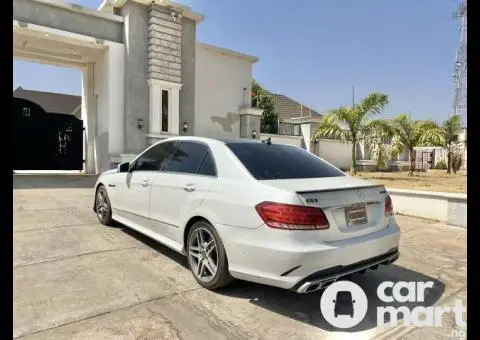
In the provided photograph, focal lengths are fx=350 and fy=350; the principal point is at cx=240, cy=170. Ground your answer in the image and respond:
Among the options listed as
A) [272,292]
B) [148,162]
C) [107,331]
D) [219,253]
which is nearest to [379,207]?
[272,292]

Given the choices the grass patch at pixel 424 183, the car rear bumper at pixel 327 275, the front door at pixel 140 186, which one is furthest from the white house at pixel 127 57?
the car rear bumper at pixel 327 275

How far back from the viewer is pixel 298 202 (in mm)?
2889

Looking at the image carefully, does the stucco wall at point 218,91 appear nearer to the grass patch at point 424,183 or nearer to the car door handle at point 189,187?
the grass patch at point 424,183

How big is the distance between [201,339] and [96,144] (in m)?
12.7

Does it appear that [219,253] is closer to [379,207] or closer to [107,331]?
[107,331]

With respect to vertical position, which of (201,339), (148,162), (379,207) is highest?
(148,162)

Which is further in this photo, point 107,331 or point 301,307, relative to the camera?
point 301,307

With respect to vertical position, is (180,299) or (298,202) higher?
(298,202)

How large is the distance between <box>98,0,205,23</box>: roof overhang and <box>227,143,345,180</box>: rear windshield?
1025 cm

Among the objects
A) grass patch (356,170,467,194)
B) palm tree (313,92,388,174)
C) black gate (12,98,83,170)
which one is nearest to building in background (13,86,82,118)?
black gate (12,98,83,170)

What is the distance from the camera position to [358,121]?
47.5ft

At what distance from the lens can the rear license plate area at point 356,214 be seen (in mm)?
3105

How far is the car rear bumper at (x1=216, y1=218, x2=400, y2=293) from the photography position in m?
2.80
